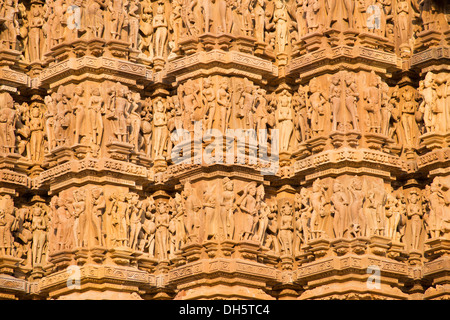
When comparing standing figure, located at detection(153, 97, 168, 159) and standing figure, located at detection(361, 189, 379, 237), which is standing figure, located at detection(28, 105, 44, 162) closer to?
standing figure, located at detection(153, 97, 168, 159)

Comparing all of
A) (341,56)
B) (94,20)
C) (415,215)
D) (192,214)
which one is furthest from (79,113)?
(415,215)

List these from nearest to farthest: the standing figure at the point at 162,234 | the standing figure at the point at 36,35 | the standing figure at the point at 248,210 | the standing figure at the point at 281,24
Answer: the standing figure at the point at 248,210 → the standing figure at the point at 162,234 → the standing figure at the point at 281,24 → the standing figure at the point at 36,35

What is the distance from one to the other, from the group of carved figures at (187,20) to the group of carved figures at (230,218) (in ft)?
8.21

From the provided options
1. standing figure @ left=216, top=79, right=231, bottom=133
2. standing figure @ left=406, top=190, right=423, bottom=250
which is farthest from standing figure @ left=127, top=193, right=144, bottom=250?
standing figure @ left=406, top=190, right=423, bottom=250

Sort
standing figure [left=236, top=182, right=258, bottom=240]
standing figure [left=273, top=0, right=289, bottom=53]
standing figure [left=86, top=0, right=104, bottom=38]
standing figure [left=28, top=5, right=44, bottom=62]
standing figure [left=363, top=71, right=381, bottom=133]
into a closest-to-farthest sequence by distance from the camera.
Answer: standing figure [left=236, top=182, right=258, bottom=240] → standing figure [left=363, top=71, right=381, bottom=133] → standing figure [left=86, top=0, right=104, bottom=38] → standing figure [left=273, top=0, right=289, bottom=53] → standing figure [left=28, top=5, right=44, bottom=62]

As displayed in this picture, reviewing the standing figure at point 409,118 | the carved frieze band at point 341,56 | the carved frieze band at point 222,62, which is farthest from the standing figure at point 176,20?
the standing figure at point 409,118

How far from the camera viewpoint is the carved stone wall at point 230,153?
1225 inches

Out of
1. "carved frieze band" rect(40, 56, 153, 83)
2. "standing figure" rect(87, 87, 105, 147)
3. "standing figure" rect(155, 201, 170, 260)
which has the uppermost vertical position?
"carved frieze band" rect(40, 56, 153, 83)

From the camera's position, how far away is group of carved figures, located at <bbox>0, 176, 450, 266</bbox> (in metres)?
31.1

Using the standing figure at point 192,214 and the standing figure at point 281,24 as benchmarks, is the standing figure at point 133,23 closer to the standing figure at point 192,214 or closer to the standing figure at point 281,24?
the standing figure at point 281,24

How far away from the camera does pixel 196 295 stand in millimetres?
30875

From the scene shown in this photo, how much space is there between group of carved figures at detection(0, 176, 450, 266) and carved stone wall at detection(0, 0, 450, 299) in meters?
0.03

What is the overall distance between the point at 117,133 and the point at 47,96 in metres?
1.60

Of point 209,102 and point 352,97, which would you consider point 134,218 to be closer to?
point 209,102
